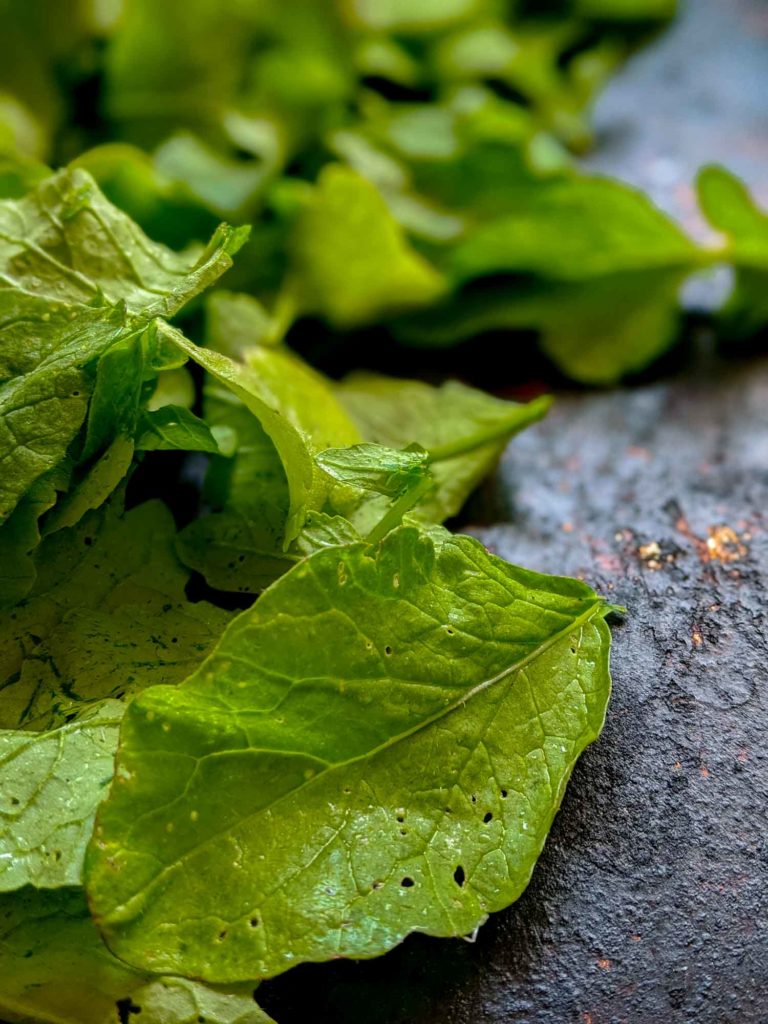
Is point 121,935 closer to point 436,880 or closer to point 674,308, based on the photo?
point 436,880

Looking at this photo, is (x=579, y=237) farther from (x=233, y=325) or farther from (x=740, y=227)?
(x=233, y=325)

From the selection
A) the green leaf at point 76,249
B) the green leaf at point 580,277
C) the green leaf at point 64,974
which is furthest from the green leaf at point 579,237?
the green leaf at point 64,974

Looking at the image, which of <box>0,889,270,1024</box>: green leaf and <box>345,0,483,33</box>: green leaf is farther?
<box>345,0,483,33</box>: green leaf

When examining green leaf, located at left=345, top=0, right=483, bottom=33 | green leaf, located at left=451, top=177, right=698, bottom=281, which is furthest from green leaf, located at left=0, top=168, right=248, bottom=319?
green leaf, located at left=345, top=0, right=483, bottom=33

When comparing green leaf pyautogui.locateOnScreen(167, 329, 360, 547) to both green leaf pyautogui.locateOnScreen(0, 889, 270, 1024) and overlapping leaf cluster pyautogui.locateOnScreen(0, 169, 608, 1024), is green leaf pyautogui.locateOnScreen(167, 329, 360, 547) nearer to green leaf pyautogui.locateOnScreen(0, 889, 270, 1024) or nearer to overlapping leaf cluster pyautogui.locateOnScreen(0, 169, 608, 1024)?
overlapping leaf cluster pyautogui.locateOnScreen(0, 169, 608, 1024)

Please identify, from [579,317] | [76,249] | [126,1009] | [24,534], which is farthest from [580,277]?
[126,1009]

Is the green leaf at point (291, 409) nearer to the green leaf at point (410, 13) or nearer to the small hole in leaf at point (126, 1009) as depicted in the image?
the small hole in leaf at point (126, 1009)
